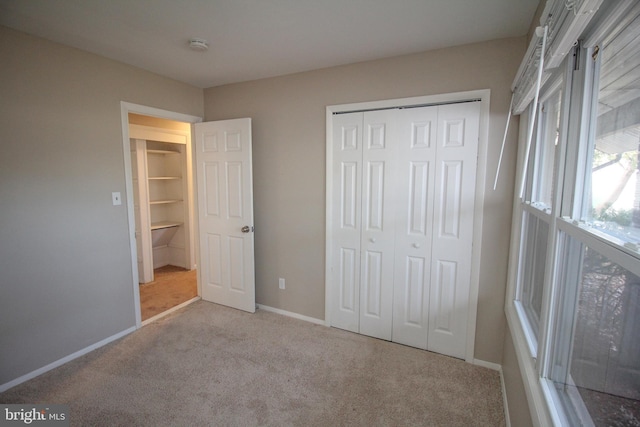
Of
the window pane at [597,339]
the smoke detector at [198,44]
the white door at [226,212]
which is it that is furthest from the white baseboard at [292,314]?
the smoke detector at [198,44]

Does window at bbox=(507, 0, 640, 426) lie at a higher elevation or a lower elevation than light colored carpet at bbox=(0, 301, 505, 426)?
higher

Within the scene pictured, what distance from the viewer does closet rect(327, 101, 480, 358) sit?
2236 millimetres

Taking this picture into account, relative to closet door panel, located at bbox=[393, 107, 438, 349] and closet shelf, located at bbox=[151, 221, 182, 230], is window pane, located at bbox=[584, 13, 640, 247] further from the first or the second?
closet shelf, located at bbox=[151, 221, 182, 230]

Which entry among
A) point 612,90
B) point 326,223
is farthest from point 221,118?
point 612,90

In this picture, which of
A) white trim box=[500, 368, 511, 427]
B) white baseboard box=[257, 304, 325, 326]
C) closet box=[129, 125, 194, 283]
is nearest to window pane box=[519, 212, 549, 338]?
white trim box=[500, 368, 511, 427]

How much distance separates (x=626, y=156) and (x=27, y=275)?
326 cm

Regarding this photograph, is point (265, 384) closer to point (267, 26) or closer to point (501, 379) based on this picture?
point (501, 379)

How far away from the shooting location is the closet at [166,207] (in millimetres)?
3977

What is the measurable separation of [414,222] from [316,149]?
113 centimetres

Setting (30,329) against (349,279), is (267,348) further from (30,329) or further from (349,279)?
(30,329)

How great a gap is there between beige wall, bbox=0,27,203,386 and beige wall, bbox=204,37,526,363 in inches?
47.9

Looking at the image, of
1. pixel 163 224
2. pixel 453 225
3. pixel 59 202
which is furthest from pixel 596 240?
pixel 163 224

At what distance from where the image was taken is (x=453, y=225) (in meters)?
2.27

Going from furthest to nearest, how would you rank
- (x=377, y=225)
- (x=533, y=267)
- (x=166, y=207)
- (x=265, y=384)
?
(x=166, y=207) < (x=377, y=225) < (x=265, y=384) < (x=533, y=267)
